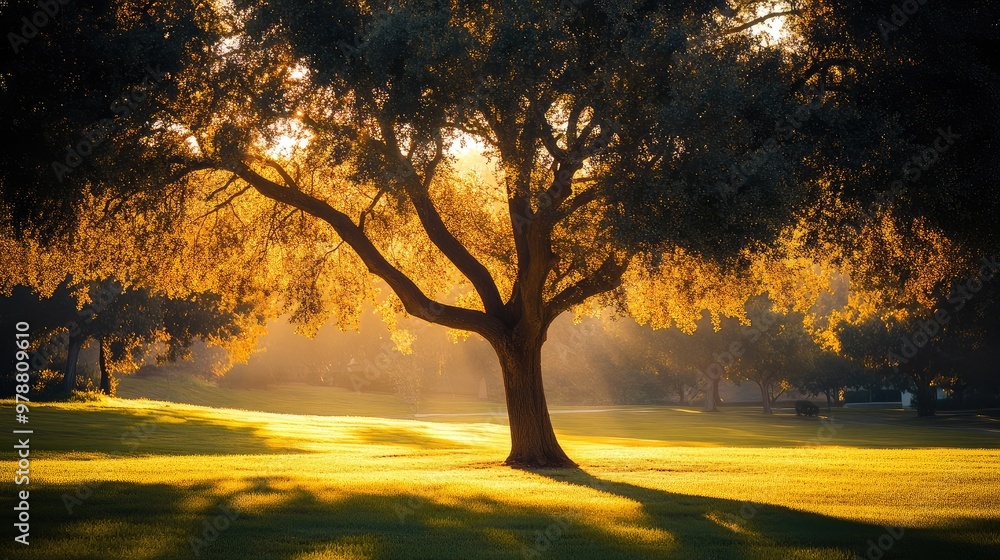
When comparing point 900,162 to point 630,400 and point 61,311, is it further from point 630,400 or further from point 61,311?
point 630,400

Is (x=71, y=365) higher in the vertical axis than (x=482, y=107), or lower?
lower

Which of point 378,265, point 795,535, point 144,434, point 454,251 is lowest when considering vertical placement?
point 795,535

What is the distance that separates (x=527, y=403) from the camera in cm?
2189

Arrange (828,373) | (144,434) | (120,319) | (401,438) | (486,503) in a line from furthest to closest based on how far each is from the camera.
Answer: (828,373) < (120,319) < (401,438) < (144,434) < (486,503)

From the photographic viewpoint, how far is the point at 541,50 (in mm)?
15195

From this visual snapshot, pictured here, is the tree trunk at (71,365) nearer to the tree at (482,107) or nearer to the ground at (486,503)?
the ground at (486,503)

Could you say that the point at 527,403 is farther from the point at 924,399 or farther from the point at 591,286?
the point at 924,399

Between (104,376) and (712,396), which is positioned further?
(712,396)

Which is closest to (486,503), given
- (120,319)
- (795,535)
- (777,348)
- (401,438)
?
(795,535)

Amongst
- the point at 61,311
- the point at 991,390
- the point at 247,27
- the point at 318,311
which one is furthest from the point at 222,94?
the point at 991,390

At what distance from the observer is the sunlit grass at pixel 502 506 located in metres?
10.5

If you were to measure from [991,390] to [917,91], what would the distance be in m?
70.2

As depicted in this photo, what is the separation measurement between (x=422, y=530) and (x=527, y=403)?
1053 centimetres

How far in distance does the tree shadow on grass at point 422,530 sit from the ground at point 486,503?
0.04 meters
